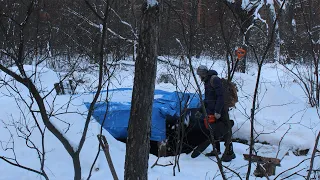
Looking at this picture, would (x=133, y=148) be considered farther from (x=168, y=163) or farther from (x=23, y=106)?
(x=23, y=106)

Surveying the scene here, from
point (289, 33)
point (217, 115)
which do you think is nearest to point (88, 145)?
point (217, 115)

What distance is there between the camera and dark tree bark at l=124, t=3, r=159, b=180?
2.40 m

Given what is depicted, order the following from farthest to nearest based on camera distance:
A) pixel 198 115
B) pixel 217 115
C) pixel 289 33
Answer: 1. pixel 289 33
2. pixel 198 115
3. pixel 217 115

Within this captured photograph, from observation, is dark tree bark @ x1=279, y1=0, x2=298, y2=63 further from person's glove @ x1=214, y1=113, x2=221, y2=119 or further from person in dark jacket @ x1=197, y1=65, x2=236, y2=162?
person's glove @ x1=214, y1=113, x2=221, y2=119

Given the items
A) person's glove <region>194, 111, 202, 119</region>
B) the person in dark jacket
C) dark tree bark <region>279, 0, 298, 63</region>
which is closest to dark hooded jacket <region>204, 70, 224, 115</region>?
the person in dark jacket

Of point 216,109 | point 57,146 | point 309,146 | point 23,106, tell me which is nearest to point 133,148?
point 57,146

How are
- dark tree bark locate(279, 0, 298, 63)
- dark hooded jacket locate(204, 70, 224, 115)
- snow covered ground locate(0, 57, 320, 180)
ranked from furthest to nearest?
dark tree bark locate(279, 0, 298, 63)
dark hooded jacket locate(204, 70, 224, 115)
snow covered ground locate(0, 57, 320, 180)

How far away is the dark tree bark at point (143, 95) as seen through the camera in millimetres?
2396

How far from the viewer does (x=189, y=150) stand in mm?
6812

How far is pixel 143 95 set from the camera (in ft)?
8.00

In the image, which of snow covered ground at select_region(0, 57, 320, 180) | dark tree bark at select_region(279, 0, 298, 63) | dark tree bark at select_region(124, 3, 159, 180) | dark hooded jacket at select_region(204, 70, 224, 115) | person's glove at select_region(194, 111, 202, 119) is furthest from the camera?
dark tree bark at select_region(279, 0, 298, 63)

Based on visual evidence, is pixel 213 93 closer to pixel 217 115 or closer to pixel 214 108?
pixel 214 108

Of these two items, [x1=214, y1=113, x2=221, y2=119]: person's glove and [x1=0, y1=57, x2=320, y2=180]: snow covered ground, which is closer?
[x1=0, y1=57, x2=320, y2=180]: snow covered ground

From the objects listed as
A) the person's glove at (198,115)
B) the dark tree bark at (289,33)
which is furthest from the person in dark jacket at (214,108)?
the dark tree bark at (289,33)
